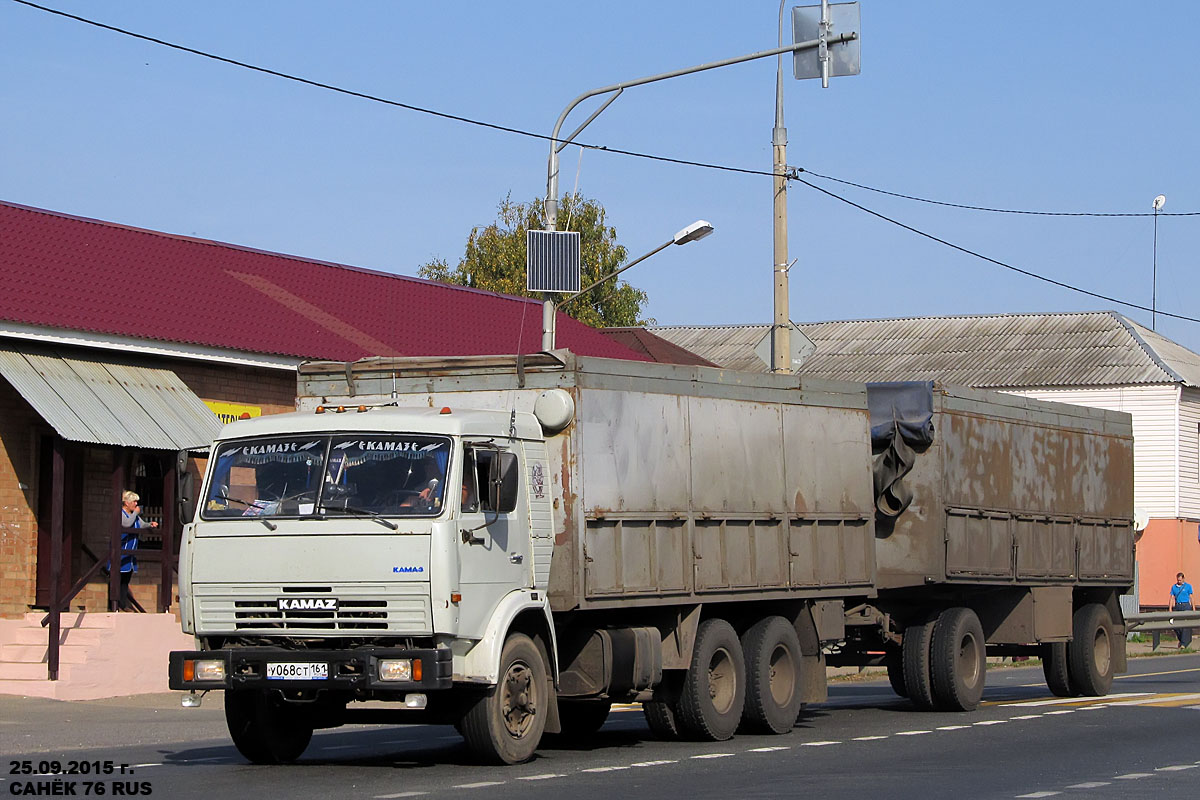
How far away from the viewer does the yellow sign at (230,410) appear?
23438mm

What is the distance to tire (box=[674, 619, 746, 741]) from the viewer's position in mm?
15109

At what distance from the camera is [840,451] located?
17266 millimetres

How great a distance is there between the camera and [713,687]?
15.5m

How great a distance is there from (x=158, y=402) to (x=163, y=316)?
5.26 ft

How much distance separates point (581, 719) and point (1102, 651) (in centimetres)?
829

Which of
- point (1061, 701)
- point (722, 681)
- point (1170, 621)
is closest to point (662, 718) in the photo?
point (722, 681)

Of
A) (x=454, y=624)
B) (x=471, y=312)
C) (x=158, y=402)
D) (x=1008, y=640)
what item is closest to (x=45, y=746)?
(x=454, y=624)

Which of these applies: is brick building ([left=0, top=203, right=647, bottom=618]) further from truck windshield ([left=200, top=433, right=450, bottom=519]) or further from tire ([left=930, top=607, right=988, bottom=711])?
tire ([left=930, top=607, right=988, bottom=711])

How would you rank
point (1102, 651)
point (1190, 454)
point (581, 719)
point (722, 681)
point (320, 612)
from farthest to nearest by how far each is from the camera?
point (1190, 454), point (1102, 651), point (581, 719), point (722, 681), point (320, 612)

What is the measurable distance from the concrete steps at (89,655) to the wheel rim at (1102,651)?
440 inches

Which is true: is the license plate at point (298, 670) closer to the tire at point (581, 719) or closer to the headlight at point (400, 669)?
the headlight at point (400, 669)

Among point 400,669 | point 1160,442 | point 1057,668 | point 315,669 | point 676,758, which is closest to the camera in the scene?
point 400,669

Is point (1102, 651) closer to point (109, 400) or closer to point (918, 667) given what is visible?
point (918, 667)

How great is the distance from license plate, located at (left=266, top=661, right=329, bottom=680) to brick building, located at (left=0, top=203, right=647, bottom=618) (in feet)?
20.8
